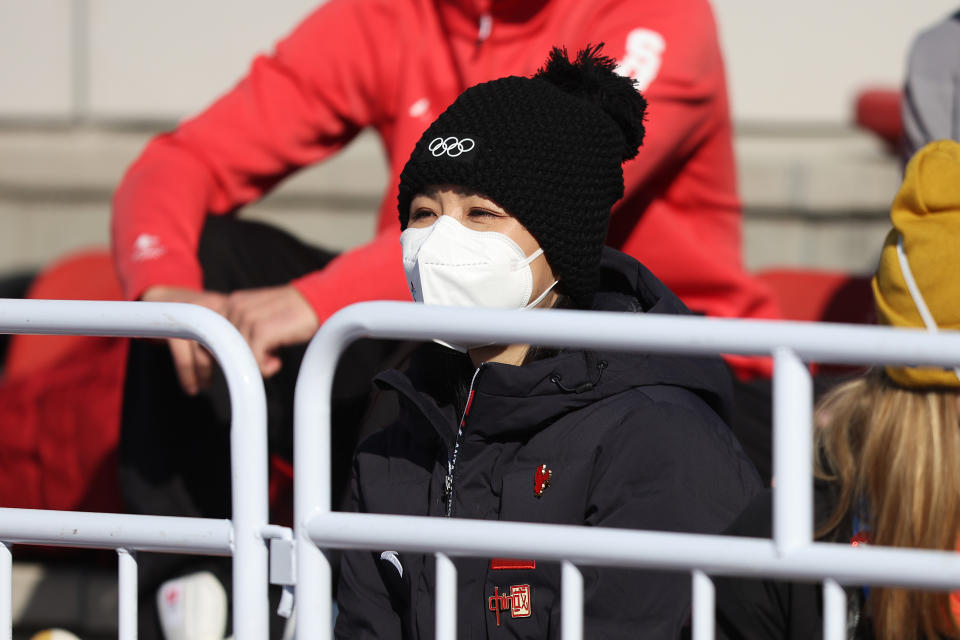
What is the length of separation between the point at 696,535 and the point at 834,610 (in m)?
0.17

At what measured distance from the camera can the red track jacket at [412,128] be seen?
263 centimetres

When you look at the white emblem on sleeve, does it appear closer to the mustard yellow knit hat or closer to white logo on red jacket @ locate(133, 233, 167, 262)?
white logo on red jacket @ locate(133, 233, 167, 262)

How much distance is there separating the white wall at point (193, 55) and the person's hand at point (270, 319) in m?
2.89

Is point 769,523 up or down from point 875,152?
down

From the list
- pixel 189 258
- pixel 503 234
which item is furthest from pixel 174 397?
pixel 503 234

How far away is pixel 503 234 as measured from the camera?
1847 mm

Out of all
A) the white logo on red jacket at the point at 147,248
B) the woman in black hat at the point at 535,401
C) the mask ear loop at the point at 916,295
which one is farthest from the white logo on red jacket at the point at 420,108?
the mask ear loop at the point at 916,295

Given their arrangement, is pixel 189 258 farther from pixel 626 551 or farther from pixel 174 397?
pixel 626 551

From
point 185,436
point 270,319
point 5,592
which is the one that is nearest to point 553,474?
point 5,592

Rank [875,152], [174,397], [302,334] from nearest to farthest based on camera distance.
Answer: [302,334]
[174,397]
[875,152]

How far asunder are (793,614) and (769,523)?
145 mm

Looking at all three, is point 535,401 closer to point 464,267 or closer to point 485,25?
point 464,267

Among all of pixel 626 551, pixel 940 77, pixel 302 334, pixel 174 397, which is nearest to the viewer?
pixel 626 551

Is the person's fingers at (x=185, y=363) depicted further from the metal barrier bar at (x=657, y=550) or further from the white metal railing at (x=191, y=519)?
the metal barrier bar at (x=657, y=550)
